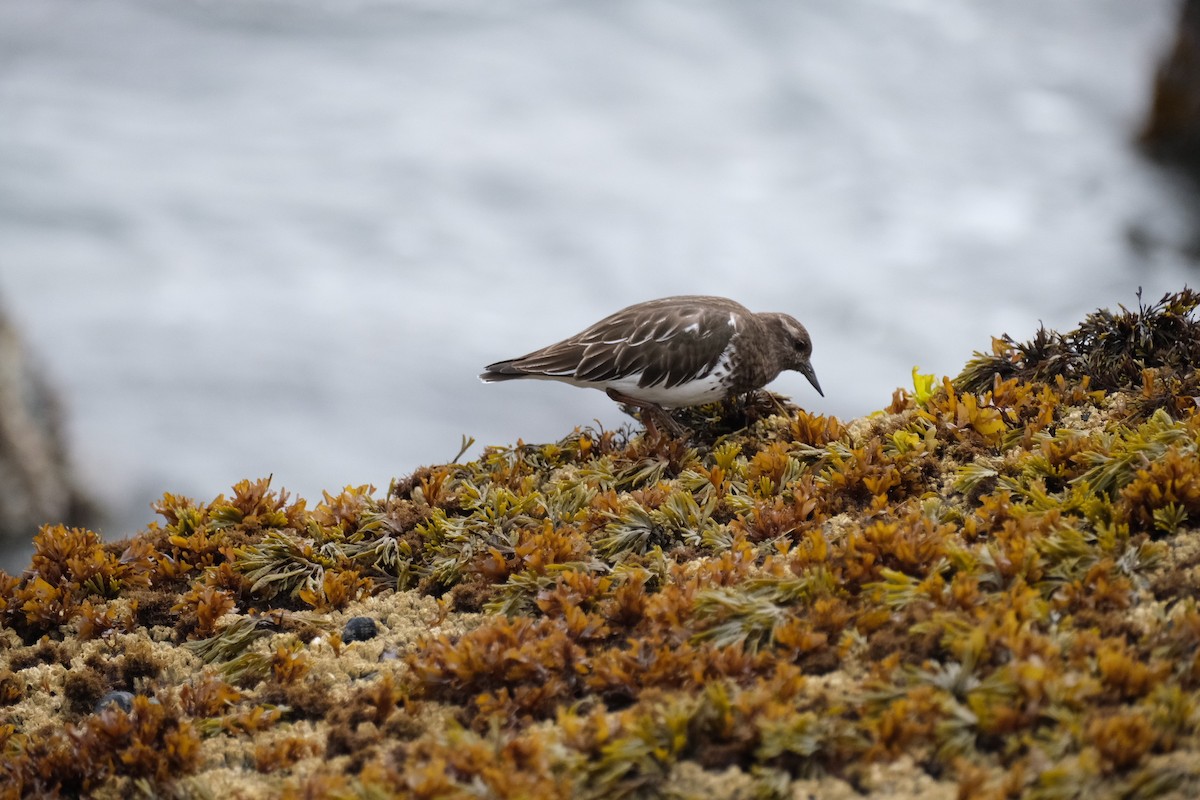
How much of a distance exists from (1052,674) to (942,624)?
1.42 feet

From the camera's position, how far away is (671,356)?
7012 mm

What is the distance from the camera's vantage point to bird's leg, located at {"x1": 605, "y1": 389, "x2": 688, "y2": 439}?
6902 millimetres

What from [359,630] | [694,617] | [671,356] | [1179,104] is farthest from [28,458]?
[1179,104]

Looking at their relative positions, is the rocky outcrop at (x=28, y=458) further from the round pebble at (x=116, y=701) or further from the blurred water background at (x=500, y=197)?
the round pebble at (x=116, y=701)

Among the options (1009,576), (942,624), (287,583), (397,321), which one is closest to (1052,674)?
(942,624)

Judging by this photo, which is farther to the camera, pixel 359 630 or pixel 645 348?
pixel 645 348

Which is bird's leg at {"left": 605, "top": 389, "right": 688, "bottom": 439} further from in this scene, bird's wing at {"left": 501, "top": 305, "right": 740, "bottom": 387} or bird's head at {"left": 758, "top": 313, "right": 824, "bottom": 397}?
bird's head at {"left": 758, "top": 313, "right": 824, "bottom": 397}

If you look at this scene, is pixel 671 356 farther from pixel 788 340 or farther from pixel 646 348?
pixel 788 340

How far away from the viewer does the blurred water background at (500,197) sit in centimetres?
1407

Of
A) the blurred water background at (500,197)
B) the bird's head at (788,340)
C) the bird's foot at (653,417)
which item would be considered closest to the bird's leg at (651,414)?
the bird's foot at (653,417)

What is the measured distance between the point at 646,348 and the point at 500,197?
9.85 meters

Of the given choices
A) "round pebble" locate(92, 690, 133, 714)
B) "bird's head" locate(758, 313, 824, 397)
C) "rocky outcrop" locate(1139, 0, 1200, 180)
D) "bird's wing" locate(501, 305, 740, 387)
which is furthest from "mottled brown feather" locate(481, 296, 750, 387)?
"rocky outcrop" locate(1139, 0, 1200, 180)

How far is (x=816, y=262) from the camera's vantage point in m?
15.8

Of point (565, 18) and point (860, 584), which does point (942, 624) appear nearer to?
point (860, 584)
